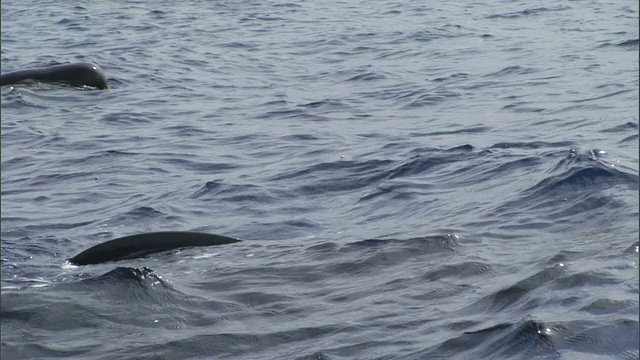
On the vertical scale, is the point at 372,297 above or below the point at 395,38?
above

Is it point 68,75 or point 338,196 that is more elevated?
point 338,196

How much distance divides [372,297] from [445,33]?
1276 centimetres

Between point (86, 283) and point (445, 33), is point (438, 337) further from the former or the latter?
point (445, 33)

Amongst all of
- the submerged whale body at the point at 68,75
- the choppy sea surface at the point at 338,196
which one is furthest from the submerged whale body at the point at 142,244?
the submerged whale body at the point at 68,75

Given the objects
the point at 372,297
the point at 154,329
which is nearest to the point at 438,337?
the point at 372,297

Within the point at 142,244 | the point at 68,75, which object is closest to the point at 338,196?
the point at 142,244

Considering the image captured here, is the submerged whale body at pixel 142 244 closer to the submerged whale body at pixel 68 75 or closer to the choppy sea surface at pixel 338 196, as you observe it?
the choppy sea surface at pixel 338 196

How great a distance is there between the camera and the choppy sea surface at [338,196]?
6.30m

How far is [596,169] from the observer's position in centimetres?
932

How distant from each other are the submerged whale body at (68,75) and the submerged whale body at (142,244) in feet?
25.1

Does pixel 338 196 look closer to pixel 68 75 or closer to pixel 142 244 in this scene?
pixel 142 244

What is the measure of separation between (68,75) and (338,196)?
6832 mm

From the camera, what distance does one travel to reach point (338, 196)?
9641 mm

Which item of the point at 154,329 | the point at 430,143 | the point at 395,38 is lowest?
the point at 395,38
